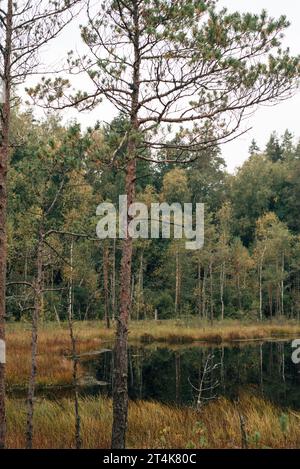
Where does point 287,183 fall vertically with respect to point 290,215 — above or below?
above

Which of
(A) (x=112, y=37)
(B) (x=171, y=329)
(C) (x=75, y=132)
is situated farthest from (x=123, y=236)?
(B) (x=171, y=329)

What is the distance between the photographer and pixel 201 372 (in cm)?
2014

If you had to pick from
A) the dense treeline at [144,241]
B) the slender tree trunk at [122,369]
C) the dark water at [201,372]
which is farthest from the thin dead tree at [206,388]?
the dense treeline at [144,241]

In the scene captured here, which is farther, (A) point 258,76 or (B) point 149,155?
(B) point 149,155

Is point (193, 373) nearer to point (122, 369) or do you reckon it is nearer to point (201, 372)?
point (201, 372)

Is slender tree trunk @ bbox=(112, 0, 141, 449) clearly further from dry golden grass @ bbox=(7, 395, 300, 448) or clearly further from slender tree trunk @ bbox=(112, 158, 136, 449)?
dry golden grass @ bbox=(7, 395, 300, 448)

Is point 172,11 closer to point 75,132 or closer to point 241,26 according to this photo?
point 241,26

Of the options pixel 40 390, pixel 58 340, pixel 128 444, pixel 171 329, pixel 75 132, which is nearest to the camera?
pixel 75 132

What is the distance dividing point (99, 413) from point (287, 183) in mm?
57605

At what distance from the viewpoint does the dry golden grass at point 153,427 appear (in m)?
8.92

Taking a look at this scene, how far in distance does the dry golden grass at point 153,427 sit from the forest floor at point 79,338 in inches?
157

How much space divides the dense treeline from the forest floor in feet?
4.97

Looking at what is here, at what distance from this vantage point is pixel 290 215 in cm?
5994

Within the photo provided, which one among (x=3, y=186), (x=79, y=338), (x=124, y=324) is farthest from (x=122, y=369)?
(x=79, y=338)
